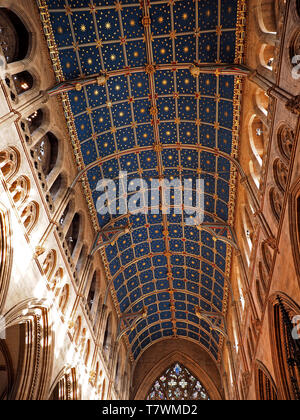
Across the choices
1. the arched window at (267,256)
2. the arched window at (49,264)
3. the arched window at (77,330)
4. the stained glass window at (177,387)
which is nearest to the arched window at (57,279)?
the arched window at (49,264)

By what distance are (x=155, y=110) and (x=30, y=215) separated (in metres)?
9.27

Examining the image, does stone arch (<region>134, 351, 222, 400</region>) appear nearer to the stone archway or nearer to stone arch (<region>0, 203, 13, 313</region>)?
the stone archway

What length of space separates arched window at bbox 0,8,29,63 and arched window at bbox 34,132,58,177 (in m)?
3.69

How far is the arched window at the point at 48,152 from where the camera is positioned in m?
14.3

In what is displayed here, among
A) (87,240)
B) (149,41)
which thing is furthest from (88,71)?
(87,240)

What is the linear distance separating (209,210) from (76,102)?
10711 millimetres

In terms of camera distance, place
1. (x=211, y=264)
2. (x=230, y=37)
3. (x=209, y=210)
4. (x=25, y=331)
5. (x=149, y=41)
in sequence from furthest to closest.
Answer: (x=211, y=264) → (x=209, y=210) → (x=149, y=41) → (x=230, y=37) → (x=25, y=331)

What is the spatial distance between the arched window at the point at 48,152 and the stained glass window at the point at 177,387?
944 inches

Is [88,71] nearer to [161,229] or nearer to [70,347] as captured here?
[161,229]

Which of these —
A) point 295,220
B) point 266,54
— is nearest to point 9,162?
point 295,220

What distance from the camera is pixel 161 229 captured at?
22516 millimetres

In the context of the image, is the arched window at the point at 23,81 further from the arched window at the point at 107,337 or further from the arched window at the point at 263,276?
the arched window at the point at 107,337

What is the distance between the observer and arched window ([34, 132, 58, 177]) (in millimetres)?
14328

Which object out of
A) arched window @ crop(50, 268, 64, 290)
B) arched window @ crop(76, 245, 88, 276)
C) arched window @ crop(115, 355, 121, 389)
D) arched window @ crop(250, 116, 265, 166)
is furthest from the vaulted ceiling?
arched window @ crop(115, 355, 121, 389)
